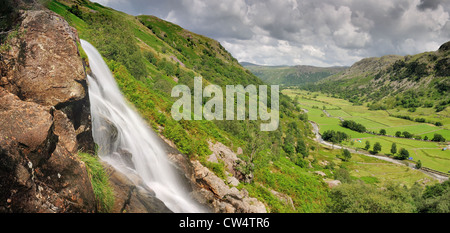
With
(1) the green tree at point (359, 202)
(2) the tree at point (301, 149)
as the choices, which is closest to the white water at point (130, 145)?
(1) the green tree at point (359, 202)

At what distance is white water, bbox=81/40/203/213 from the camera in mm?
16188

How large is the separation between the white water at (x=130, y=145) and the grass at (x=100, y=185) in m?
3.65

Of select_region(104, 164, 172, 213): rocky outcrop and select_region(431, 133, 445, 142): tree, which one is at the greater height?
select_region(104, 164, 172, 213): rocky outcrop

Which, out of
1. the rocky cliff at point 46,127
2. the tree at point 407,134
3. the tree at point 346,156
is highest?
the rocky cliff at point 46,127

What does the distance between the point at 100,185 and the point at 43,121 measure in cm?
431

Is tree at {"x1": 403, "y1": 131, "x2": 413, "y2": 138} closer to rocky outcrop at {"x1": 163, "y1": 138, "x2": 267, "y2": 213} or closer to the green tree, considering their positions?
the green tree

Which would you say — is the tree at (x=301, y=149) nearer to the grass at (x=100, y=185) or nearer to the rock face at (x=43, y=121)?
Answer: the grass at (x=100, y=185)

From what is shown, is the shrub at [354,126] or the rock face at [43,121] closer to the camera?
the rock face at [43,121]

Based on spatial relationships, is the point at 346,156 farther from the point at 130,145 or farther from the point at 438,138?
the point at 130,145

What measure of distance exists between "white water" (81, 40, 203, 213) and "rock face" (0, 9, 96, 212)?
2907 mm

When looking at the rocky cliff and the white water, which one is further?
the white water

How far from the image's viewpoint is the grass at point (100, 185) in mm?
10375

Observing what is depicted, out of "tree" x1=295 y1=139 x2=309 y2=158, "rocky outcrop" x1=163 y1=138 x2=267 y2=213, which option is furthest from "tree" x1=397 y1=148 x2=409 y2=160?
"rocky outcrop" x1=163 y1=138 x2=267 y2=213
